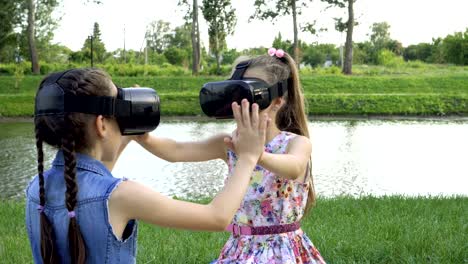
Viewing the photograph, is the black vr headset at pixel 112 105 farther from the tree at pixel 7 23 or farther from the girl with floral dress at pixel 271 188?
the tree at pixel 7 23

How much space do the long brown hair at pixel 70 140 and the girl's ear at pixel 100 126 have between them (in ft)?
0.06

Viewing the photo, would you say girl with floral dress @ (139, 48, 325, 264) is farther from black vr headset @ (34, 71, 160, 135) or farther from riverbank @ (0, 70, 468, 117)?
riverbank @ (0, 70, 468, 117)

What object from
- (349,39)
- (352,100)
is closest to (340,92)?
(352,100)

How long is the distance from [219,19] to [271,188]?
29349 mm

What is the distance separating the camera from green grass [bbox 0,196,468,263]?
4.06 meters

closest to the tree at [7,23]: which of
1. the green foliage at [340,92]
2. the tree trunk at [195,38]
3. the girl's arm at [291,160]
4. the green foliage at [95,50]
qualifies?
the green foliage at [95,50]

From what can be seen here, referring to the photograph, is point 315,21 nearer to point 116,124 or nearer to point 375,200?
point 375,200

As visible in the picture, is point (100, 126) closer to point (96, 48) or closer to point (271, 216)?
point (271, 216)

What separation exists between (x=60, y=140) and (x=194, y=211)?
16.0 inches

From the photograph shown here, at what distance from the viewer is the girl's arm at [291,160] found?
235cm

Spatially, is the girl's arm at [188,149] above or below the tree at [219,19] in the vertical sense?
below

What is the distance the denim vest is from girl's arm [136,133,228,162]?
906mm

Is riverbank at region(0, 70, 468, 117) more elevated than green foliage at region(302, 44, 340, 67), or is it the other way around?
green foliage at region(302, 44, 340, 67)

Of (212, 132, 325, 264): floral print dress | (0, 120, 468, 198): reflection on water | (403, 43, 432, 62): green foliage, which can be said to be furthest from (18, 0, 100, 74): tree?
(403, 43, 432, 62): green foliage
